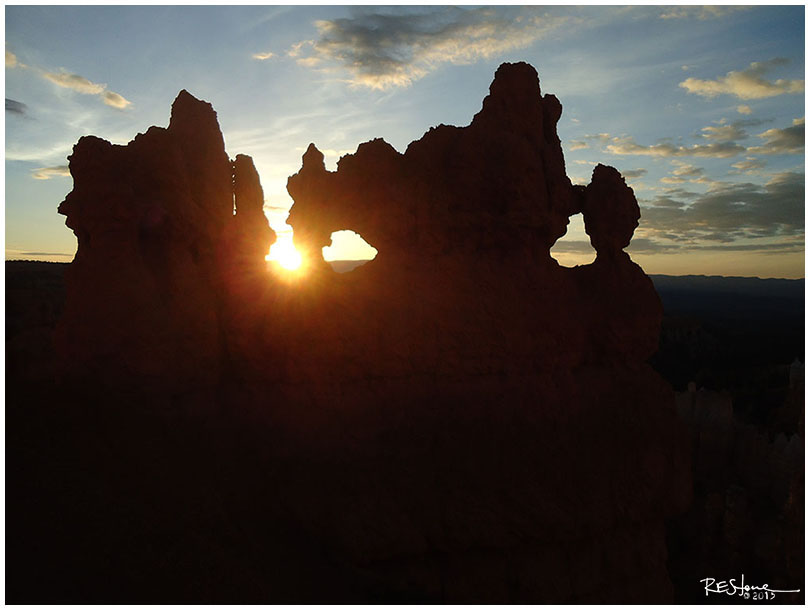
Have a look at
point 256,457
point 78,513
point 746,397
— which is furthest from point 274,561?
point 746,397

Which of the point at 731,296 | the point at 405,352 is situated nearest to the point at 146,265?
the point at 405,352

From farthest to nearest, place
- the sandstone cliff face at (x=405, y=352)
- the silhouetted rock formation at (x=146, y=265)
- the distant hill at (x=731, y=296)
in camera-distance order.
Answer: the distant hill at (x=731, y=296) → the sandstone cliff face at (x=405, y=352) → the silhouetted rock formation at (x=146, y=265)

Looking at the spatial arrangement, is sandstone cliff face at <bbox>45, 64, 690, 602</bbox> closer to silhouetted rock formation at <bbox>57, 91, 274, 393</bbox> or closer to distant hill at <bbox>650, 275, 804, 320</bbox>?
silhouetted rock formation at <bbox>57, 91, 274, 393</bbox>

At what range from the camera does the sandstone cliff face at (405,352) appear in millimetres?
9797

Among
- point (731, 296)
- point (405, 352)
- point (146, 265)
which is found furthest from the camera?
point (731, 296)

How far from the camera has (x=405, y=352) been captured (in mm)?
10406

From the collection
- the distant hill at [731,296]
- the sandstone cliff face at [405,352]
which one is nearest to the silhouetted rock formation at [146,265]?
the sandstone cliff face at [405,352]

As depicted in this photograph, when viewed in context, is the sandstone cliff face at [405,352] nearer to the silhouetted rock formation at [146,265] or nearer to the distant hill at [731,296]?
the silhouetted rock formation at [146,265]

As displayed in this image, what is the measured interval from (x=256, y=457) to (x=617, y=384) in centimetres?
734

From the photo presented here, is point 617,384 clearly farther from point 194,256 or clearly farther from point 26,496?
point 26,496

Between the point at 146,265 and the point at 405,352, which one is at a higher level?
the point at 146,265

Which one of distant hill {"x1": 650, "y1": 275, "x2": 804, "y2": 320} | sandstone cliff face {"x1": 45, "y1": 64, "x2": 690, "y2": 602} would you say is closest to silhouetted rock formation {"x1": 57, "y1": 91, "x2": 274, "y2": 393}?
sandstone cliff face {"x1": 45, "y1": 64, "x2": 690, "y2": 602}

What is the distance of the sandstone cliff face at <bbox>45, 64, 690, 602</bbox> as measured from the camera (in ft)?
32.1

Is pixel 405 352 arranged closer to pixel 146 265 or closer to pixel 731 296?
pixel 146 265
